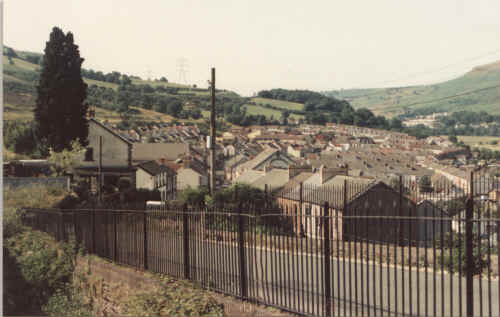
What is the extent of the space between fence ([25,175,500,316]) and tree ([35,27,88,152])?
25532 millimetres

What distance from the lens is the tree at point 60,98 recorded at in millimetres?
35250

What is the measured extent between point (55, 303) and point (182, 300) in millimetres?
4981

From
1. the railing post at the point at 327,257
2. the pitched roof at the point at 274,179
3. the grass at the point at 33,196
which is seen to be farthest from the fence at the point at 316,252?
the pitched roof at the point at 274,179

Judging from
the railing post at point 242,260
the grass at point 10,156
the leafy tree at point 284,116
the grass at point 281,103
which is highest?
the grass at point 281,103

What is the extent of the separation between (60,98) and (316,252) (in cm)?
3264

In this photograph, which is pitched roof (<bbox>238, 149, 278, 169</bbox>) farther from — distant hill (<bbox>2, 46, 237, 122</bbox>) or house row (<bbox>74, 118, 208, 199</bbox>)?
house row (<bbox>74, 118, 208, 199</bbox>)

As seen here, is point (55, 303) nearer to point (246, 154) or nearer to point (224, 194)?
point (224, 194)

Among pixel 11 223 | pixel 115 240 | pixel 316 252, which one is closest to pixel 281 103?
pixel 11 223

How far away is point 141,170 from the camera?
149ft

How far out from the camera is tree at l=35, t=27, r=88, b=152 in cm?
3525

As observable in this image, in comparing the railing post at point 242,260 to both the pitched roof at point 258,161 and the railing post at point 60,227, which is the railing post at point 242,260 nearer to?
the railing post at point 60,227

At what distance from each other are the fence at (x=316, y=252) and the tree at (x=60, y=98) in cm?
2553

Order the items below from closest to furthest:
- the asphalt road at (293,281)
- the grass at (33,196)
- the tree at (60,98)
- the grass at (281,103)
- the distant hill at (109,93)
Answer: the asphalt road at (293,281) → the grass at (33,196) → the tree at (60,98) → the distant hill at (109,93) → the grass at (281,103)

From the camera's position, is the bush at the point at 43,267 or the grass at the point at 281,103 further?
the grass at the point at 281,103
